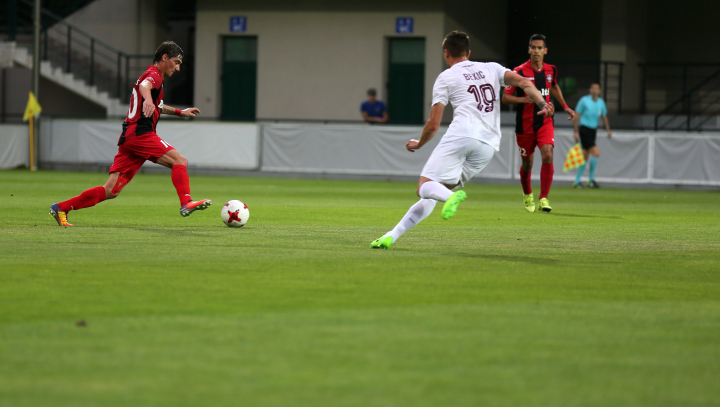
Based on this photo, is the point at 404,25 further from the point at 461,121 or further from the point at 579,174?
the point at 461,121

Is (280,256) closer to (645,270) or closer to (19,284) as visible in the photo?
(19,284)

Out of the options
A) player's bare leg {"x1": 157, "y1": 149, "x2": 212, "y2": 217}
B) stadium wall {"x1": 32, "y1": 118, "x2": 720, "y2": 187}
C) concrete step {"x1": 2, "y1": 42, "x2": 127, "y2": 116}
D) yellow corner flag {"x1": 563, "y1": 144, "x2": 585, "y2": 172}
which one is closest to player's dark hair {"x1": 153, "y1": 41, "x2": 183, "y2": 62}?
player's bare leg {"x1": 157, "y1": 149, "x2": 212, "y2": 217}

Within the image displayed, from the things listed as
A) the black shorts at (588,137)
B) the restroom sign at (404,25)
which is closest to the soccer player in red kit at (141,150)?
the black shorts at (588,137)

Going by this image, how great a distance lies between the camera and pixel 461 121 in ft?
26.1

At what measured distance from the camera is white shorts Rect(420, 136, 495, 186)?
7.81 meters

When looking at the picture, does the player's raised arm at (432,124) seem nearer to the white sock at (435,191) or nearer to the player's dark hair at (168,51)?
the white sock at (435,191)

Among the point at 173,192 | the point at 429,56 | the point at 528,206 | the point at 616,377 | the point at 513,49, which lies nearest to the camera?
the point at 616,377

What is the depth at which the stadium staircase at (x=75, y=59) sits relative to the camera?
31.2m

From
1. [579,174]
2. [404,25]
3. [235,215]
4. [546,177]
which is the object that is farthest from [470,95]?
[404,25]

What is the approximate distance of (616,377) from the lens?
3.66m

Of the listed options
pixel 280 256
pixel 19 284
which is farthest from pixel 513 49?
pixel 19 284

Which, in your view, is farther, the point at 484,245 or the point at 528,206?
the point at 528,206

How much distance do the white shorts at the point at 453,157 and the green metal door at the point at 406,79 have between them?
22.5 meters

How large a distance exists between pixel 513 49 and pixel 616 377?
97.5 ft
